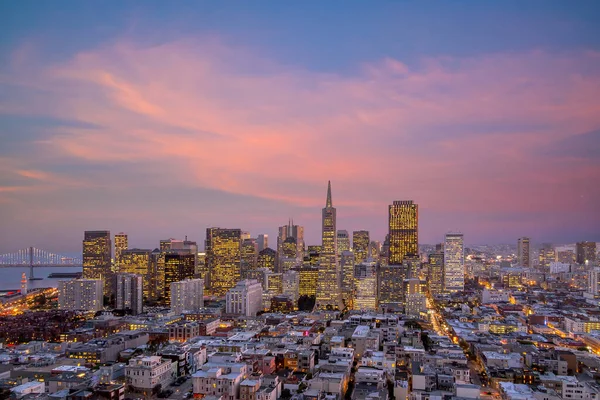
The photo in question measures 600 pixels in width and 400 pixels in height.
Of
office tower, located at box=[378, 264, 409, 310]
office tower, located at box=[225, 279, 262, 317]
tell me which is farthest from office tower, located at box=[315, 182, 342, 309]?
office tower, located at box=[225, 279, 262, 317]

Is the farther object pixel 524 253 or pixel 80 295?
pixel 524 253

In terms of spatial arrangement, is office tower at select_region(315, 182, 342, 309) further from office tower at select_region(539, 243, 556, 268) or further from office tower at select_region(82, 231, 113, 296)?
office tower at select_region(539, 243, 556, 268)

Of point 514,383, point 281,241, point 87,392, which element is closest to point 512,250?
point 281,241

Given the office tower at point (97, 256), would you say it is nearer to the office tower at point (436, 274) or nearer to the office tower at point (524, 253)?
the office tower at point (436, 274)

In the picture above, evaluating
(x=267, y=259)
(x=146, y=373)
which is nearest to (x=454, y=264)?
(x=267, y=259)

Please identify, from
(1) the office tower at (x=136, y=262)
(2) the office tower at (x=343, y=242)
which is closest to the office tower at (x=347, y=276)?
(2) the office tower at (x=343, y=242)

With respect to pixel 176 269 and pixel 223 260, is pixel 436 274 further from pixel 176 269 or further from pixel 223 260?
pixel 176 269

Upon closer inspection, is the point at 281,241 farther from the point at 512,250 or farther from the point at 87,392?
the point at 87,392

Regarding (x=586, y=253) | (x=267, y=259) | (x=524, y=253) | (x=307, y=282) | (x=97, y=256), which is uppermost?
(x=97, y=256)
